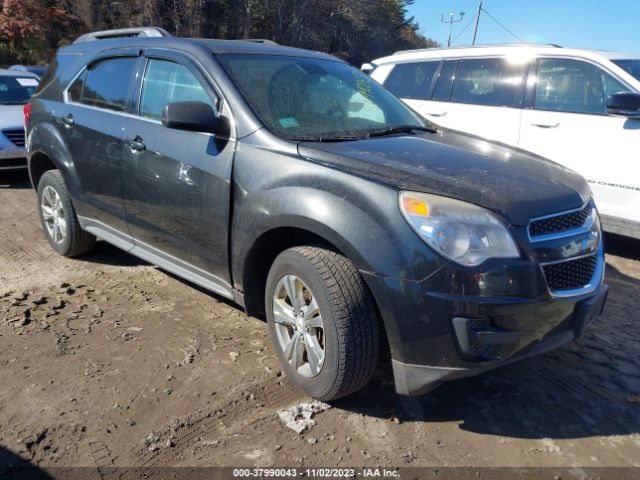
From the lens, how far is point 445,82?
21.2 ft

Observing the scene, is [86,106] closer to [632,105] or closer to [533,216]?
[533,216]

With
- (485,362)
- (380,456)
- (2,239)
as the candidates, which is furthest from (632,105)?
(2,239)

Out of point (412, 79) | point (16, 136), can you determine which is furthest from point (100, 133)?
point (16, 136)

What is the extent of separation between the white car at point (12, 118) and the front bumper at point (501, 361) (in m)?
7.14

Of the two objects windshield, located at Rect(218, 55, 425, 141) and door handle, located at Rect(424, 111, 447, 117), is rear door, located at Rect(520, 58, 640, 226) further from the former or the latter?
windshield, located at Rect(218, 55, 425, 141)

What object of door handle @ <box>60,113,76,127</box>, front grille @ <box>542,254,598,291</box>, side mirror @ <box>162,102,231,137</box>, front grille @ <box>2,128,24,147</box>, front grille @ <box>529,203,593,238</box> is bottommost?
front grille @ <box>2,128,24,147</box>

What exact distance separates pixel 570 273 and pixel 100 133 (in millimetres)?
3228

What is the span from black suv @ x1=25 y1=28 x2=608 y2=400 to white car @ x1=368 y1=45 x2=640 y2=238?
2.22 meters

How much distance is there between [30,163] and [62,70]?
3.09 ft

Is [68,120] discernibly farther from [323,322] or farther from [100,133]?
[323,322]

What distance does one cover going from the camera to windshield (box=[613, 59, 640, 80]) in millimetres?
5070

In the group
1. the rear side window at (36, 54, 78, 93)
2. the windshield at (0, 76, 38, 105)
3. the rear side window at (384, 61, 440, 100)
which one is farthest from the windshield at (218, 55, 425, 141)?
the windshield at (0, 76, 38, 105)

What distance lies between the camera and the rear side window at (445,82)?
6398mm

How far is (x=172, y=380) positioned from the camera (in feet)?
9.68
